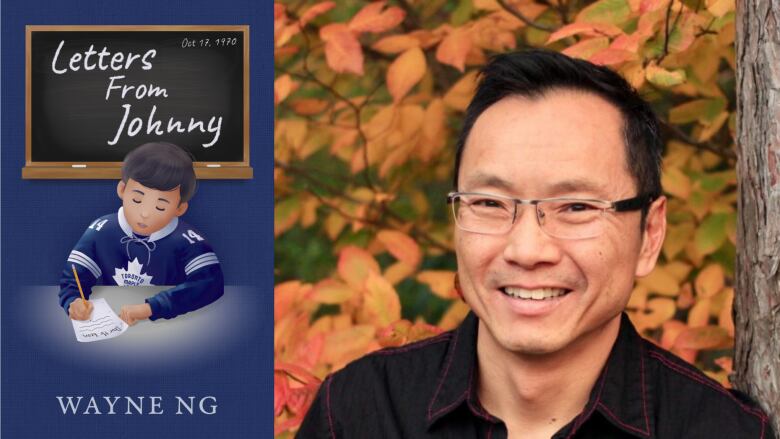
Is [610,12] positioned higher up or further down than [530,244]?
higher up

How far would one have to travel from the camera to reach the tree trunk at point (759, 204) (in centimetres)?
218

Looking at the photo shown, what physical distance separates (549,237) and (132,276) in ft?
4.57

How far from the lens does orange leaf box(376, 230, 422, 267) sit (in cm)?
305

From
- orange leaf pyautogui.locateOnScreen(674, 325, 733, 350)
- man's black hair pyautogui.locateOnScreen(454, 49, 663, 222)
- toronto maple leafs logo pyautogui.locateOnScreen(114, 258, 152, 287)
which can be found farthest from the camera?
toronto maple leafs logo pyautogui.locateOnScreen(114, 258, 152, 287)

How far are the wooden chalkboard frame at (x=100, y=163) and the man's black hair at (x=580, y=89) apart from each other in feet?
3.40

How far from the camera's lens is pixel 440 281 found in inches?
120

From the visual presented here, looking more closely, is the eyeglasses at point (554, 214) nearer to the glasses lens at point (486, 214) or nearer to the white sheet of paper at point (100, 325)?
the glasses lens at point (486, 214)

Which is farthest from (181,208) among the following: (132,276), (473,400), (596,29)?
(596,29)

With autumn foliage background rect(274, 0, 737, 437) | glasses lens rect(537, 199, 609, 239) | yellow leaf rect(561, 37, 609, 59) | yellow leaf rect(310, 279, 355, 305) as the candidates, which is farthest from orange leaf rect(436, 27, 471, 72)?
glasses lens rect(537, 199, 609, 239)

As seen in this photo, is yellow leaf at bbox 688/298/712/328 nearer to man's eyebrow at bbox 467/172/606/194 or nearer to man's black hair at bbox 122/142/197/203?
man's eyebrow at bbox 467/172/606/194

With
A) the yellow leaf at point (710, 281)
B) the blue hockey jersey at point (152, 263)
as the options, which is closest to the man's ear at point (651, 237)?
the yellow leaf at point (710, 281)

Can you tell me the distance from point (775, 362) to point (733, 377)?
7.7 inches

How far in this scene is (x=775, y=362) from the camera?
2.19m

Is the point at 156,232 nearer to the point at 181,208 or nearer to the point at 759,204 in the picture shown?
the point at 181,208
